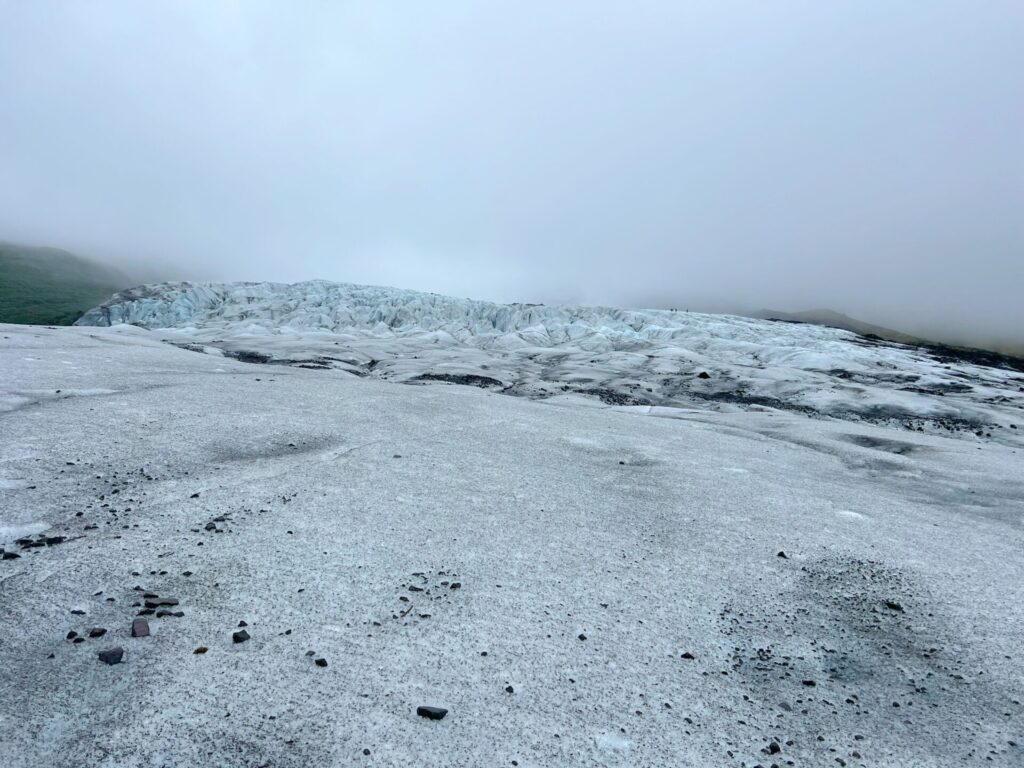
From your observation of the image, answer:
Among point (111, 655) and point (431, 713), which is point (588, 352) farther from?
point (111, 655)

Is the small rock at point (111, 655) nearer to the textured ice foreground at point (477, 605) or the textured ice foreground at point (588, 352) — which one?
the textured ice foreground at point (477, 605)

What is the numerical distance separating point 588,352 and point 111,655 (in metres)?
33.4

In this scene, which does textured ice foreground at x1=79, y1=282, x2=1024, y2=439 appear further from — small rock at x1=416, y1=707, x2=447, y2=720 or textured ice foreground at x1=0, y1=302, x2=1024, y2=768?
small rock at x1=416, y1=707, x2=447, y2=720

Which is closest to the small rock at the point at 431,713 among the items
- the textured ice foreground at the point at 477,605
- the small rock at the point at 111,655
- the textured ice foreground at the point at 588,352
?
the textured ice foreground at the point at 477,605

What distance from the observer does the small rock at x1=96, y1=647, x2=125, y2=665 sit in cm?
305

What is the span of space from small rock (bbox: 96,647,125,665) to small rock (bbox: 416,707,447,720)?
1677 millimetres

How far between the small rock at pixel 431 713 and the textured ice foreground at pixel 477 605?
0.05 meters

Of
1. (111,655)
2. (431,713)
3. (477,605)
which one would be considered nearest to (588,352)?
(477,605)

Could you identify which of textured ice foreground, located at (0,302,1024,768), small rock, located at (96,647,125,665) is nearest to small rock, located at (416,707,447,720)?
textured ice foreground, located at (0,302,1024,768)

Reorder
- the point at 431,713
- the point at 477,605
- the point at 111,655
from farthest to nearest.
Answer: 1. the point at 477,605
2. the point at 111,655
3. the point at 431,713

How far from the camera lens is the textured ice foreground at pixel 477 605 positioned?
9.34 feet

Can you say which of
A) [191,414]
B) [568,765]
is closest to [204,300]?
[191,414]

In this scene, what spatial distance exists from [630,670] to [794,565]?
2421 millimetres

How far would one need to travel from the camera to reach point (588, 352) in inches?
1399
